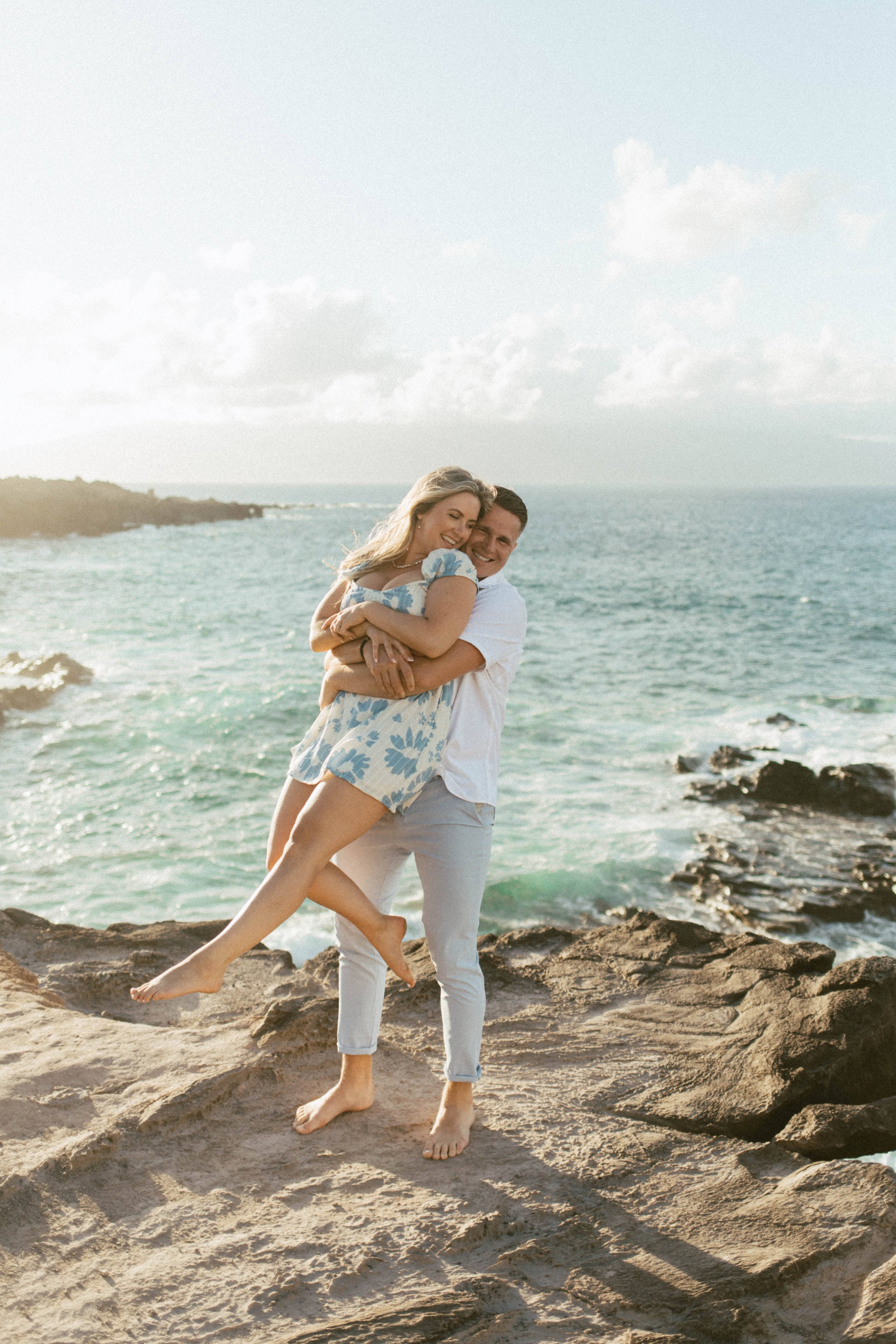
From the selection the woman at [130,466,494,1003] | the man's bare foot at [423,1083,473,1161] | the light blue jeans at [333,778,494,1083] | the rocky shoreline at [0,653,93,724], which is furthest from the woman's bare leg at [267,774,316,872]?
the rocky shoreline at [0,653,93,724]

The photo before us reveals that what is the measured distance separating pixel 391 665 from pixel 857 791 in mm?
10341

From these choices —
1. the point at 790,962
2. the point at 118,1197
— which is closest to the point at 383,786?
the point at 118,1197

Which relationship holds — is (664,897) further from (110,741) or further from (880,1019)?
(110,741)

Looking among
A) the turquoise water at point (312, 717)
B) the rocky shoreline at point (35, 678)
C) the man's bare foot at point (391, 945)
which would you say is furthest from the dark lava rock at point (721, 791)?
the rocky shoreline at point (35, 678)

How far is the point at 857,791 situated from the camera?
1195cm

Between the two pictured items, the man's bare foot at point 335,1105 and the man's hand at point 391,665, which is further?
the man's bare foot at point 335,1105

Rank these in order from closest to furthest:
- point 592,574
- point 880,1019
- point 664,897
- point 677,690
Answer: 1. point 880,1019
2. point 664,897
3. point 677,690
4. point 592,574

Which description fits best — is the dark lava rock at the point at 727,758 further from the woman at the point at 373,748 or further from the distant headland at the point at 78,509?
the distant headland at the point at 78,509

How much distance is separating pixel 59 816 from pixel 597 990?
832 centimetres

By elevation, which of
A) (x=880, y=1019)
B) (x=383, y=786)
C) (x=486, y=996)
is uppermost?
(x=383, y=786)

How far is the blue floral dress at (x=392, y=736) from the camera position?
3258mm

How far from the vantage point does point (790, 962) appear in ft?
17.0

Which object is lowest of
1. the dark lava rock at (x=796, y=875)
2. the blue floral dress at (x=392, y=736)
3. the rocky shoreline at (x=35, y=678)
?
the dark lava rock at (x=796, y=875)

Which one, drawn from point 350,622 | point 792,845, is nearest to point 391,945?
point 350,622
